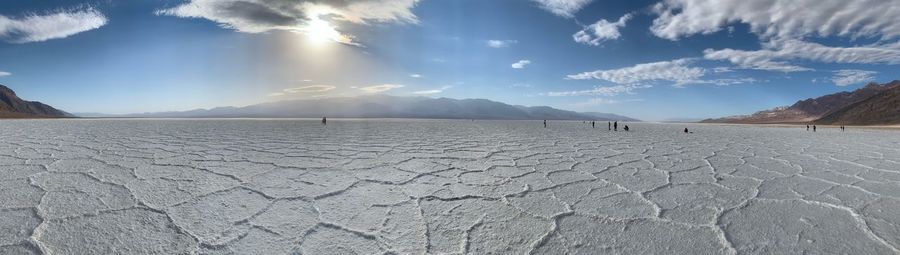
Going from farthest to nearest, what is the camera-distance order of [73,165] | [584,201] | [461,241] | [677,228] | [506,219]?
1. [73,165]
2. [584,201]
3. [506,219]
4. [677,228]
5. [461,241]

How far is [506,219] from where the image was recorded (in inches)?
120

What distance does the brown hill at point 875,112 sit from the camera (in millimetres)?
51594

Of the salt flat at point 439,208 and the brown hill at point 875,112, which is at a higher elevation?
the brown hill at point 875,112

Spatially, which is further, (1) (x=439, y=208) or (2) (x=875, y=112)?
(2) (x=875, y=112)

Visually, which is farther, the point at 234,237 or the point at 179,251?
the point at 234,237

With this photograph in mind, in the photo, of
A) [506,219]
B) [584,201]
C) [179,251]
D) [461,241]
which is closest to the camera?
[179,251]

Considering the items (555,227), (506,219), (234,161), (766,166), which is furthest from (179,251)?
(766,166)

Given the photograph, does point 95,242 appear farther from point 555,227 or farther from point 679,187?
point 679,187

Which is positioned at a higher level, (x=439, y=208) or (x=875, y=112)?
(x=875, y=112)

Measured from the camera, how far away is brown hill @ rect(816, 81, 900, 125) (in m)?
51.6

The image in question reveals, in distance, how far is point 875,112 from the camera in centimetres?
5497

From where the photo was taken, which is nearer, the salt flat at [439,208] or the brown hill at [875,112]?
the salt flat at [439,208]

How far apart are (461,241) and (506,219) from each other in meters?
0.58

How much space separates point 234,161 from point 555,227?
16.3 ft
